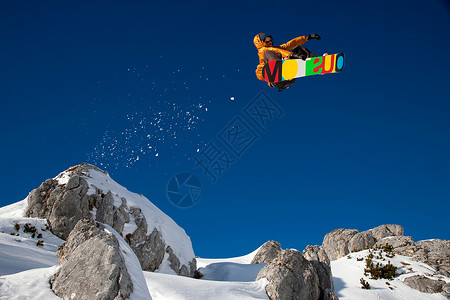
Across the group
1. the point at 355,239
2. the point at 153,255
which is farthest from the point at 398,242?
the point at 153,255

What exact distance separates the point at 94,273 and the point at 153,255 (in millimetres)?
16339

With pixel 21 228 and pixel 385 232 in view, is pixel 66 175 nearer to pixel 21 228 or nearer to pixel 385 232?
pixel 21 228

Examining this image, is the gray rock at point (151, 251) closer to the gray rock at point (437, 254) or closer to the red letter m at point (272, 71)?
the red letter m at point (272, 71)

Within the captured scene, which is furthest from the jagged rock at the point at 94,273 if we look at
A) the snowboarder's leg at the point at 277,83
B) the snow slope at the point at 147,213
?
the snow slope at the point at 147,213

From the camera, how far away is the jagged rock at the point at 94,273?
6773 millimetres

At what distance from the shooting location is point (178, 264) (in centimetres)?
2470

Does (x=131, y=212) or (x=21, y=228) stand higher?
(x=131, y=212)

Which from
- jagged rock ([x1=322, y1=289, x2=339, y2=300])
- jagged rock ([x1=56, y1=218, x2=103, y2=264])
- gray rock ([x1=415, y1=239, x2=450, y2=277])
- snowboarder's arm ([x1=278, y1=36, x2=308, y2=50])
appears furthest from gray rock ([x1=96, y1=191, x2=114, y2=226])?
gray rock ([x1=415, y1=239, x2=450, y2=277])

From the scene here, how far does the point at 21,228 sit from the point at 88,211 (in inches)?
150

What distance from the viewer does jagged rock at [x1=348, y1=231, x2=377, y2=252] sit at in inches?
1231

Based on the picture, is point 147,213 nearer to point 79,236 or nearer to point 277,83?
point 79,236

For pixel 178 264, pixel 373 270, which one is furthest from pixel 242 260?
pixel 373 270

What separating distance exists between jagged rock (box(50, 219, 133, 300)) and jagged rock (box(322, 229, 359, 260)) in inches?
1176

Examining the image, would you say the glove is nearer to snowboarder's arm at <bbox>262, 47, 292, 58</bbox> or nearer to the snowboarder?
the snowboarder
